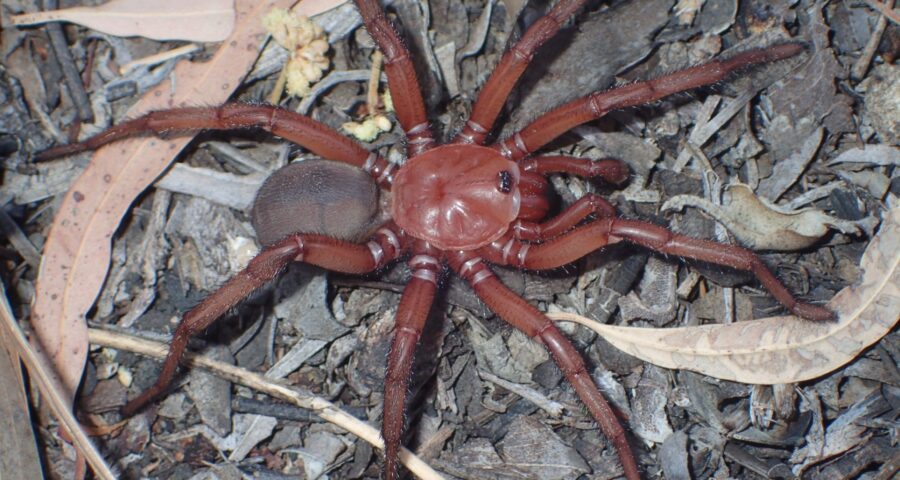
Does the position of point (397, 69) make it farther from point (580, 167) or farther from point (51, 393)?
point (51, 393)

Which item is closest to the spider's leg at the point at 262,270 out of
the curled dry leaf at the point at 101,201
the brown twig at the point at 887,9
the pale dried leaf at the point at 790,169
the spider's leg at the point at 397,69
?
the curled dry leaf at the point at 101,201

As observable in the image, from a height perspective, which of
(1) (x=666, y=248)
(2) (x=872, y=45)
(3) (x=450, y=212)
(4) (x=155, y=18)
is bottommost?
(1) (x=666, y=248)

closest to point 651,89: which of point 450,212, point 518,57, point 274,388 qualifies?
point 518,57

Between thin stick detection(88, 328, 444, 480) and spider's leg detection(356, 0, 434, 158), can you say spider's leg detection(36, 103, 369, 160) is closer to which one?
spider's leg detection(356, 0, 434, 158)

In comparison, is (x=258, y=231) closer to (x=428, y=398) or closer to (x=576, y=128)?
(x=428, y=398)

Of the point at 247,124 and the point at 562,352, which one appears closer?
the point at 562,352

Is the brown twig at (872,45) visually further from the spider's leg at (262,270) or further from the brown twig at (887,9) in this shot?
the spider's leg at (262,270)
